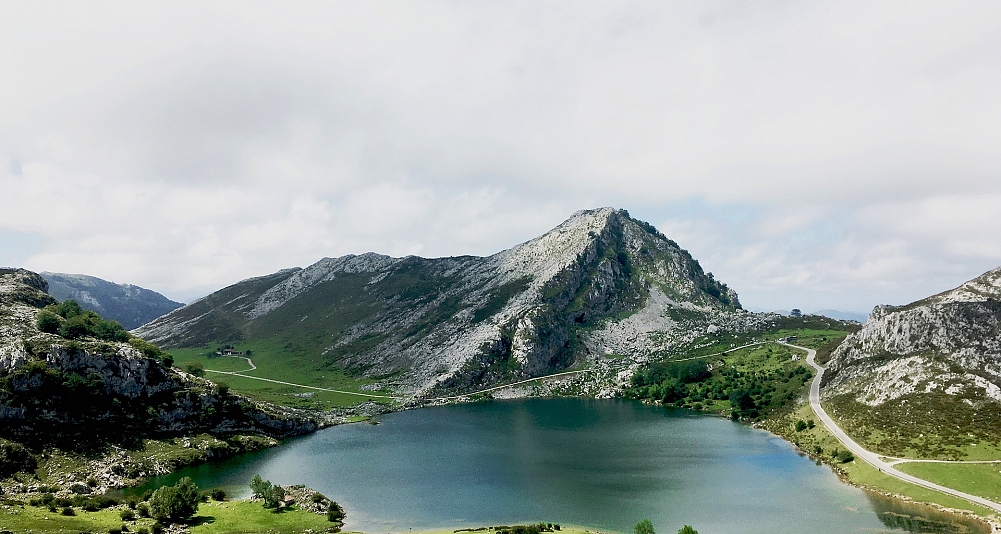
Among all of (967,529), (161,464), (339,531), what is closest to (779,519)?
(967,529)

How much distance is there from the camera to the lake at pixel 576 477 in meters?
75.2

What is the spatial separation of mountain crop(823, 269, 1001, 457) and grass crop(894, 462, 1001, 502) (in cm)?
435

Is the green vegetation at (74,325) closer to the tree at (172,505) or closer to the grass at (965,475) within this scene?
the tree at (172,505)

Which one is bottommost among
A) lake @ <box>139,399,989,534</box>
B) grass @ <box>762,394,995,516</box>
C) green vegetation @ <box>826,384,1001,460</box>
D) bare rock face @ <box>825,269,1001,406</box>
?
lake @ <box>139,399,989,534</box>

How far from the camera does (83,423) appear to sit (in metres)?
105

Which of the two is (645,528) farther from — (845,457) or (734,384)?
(734,384)

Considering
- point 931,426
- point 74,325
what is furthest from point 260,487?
point 931,426

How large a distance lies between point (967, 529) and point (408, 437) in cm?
10541

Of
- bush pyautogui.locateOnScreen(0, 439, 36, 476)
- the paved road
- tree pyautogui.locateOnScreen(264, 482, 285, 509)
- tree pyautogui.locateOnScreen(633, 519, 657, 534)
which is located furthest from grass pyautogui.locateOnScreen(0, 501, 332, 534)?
the paved road

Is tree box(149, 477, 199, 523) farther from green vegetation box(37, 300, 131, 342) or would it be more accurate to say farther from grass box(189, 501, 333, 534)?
green vegetation box(37, 300, 131, 342)

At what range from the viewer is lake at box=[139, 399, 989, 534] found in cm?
7519

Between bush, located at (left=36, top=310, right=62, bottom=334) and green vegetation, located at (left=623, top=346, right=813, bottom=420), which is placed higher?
bush, located at (left=36, top=310, right=62, bottom=334)

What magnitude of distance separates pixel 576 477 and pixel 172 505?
2449 inches

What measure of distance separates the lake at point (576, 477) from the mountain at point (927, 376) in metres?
17.1
